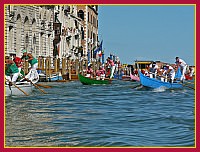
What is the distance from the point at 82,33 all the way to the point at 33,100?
3063cm

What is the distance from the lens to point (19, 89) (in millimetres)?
12297

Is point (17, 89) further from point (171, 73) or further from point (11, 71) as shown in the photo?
point (171, 73)

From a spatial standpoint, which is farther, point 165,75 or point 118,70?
point 118,70

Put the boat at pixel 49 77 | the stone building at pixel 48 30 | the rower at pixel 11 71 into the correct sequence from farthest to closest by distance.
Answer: the stone building at pixel 48 30 → the boat at pixel 49 77 → the rower at pixel 11 71

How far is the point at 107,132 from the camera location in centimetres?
643

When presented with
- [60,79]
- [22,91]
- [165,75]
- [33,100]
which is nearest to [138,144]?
[33,100]

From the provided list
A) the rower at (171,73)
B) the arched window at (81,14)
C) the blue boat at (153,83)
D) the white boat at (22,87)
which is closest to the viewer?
the white boat at (22,87)

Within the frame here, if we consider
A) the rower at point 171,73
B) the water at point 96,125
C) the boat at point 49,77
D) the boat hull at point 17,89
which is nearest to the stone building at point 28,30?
the boat at point 49,77

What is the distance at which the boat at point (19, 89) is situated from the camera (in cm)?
1190

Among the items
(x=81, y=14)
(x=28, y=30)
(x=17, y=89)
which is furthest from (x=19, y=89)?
(x=81, y=14)

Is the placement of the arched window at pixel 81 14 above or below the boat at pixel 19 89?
above

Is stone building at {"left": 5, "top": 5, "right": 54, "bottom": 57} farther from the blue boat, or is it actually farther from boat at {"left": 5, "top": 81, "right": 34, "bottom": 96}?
boat at {"left": 5, "top": 81, "right": 34, "bottom": 96}

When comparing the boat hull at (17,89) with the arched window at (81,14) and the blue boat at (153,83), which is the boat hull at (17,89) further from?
the arched window at (81,14)

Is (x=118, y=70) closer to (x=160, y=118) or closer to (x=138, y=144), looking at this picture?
(x=160, y=118)
